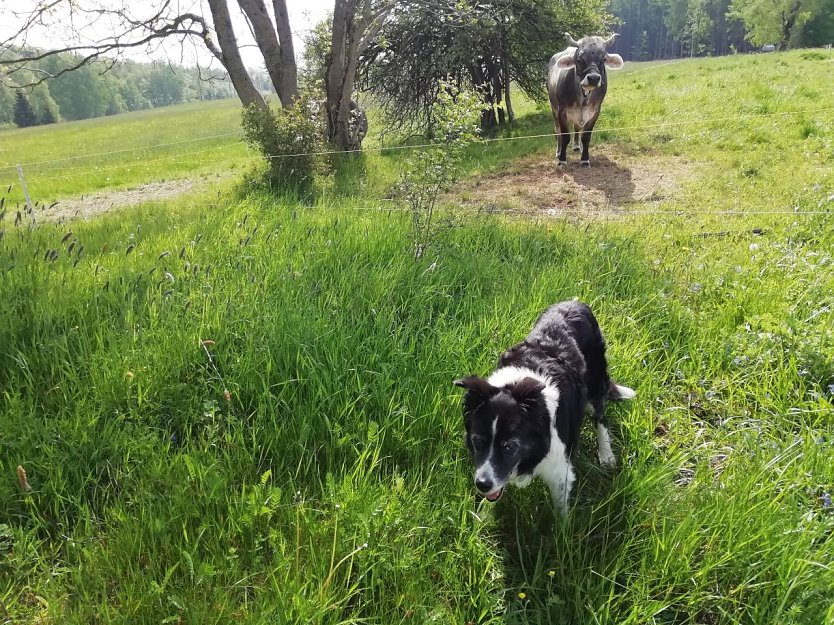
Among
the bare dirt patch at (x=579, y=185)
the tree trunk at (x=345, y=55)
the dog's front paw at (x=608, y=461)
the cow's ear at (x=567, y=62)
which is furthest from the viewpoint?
the tree trunk at (x=345, y=55)

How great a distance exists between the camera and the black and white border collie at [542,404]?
2.22 m

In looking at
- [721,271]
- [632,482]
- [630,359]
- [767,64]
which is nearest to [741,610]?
[632,482]

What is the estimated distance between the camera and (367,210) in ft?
21.2

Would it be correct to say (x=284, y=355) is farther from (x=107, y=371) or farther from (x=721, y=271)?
(x=721, y=271)

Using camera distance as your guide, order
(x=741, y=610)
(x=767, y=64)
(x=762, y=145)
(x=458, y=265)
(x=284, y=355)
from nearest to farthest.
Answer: (x=741, y=610) < (x=284, y=355) < (x=458, y=265) < (x=762, y=145) < (x=767, y=64)

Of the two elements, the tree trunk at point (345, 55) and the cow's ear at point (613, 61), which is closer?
the cow's ear at point (613, 61)

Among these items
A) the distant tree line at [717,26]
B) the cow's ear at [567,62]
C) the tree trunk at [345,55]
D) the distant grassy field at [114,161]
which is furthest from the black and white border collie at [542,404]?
the distant tree line at [717,26]

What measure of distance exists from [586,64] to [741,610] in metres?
9.31

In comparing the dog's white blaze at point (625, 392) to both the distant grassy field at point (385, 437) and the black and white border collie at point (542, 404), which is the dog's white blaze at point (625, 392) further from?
the distant grassy field at point (385, 437)

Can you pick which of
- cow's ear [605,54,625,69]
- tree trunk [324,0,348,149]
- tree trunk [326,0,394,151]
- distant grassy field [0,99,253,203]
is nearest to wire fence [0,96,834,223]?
distant grassy field [0,99,253,203]

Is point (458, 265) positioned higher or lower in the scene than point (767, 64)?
lower

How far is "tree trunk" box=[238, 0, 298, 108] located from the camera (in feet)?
32.6

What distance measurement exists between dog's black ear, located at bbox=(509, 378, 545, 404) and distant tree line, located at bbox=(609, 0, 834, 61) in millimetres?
40766

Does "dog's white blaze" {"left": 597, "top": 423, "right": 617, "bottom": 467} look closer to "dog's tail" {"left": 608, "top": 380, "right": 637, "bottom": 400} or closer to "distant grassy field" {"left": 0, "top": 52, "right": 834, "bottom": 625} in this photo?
"distant grassy field" {"left": 0, "top": 52, "right": 834, "bottom": 625}
